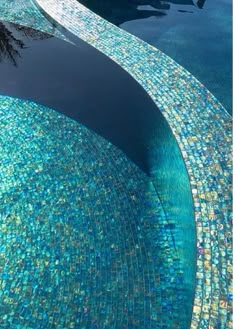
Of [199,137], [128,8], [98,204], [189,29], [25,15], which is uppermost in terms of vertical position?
[128,8]

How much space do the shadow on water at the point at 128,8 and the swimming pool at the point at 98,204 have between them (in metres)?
2.81

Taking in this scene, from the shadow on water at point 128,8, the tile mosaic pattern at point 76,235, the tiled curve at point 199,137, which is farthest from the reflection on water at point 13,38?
the tile mosaic pattern at point 76,235

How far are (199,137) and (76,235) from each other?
312 centimetres

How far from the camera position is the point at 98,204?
698 centimetres

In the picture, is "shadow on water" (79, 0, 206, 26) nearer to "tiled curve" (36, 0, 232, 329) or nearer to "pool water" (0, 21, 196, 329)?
"tiled curve" (36, 0, 232, 329)

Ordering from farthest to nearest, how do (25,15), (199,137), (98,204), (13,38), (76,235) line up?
1. (25,15)
2. (13,38)
3. (199,137)
4. (98,204)
5. (76,235)

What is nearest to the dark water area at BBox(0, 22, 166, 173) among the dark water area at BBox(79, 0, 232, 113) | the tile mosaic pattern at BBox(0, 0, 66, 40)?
the tile mosaic pattern at BBox(0, 0, 66, 40)

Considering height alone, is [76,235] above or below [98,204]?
below

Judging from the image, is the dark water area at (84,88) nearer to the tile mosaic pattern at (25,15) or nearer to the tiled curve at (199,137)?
the tiled curve at (199,137)

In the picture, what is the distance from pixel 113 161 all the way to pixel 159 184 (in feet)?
3.50

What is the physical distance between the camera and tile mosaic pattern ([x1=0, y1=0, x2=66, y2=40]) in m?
11.5

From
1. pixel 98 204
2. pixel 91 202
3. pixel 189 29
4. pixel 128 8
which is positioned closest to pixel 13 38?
pixel 128 8

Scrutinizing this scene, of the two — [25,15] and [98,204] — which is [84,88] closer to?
[98,204]

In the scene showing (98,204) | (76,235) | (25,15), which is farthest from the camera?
(25,15)
